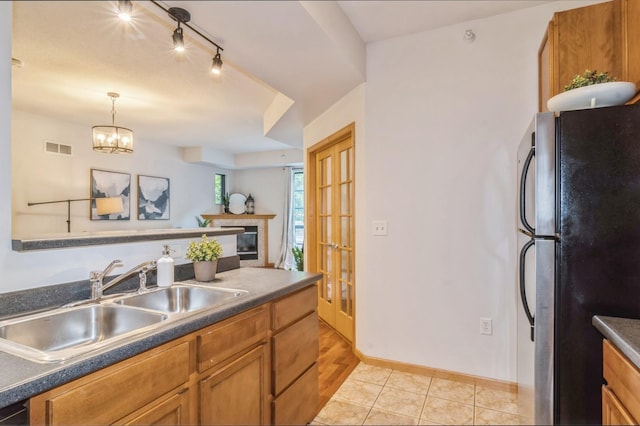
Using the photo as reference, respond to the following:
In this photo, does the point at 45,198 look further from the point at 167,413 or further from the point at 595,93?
the point at 595,93

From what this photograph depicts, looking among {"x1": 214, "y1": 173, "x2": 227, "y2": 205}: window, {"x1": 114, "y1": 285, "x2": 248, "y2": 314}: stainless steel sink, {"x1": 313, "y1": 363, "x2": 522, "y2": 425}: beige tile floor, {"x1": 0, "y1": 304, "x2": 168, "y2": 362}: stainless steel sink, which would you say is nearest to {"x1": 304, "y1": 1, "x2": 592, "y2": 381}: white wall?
{"x1": 313, "y1": 363, "x2": 522, "y2": 425}: beige tile floor

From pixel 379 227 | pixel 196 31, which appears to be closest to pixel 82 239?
pixel 196 31

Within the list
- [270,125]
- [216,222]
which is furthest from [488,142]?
[216,222]

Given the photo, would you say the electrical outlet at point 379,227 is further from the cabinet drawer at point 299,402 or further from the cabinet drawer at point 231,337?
the cabinet drawer at point 231,337

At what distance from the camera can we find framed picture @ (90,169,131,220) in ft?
9.78

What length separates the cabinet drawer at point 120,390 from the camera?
2.58 ft

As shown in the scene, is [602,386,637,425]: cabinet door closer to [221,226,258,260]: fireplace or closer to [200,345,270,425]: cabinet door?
[200,345,270,425]: cabinet door

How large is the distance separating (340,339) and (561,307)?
2106 millimetres

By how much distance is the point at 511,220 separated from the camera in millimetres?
2186

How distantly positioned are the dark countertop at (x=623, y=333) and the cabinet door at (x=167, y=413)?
134 centimetres

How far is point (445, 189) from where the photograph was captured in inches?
92.4

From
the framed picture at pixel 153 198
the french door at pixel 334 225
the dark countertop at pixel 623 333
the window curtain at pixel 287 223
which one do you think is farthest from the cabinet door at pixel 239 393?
the window curtain at pixel 287 223

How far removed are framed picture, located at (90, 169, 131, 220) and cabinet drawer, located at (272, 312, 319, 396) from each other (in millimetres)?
1957

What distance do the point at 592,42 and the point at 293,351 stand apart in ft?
7.13
